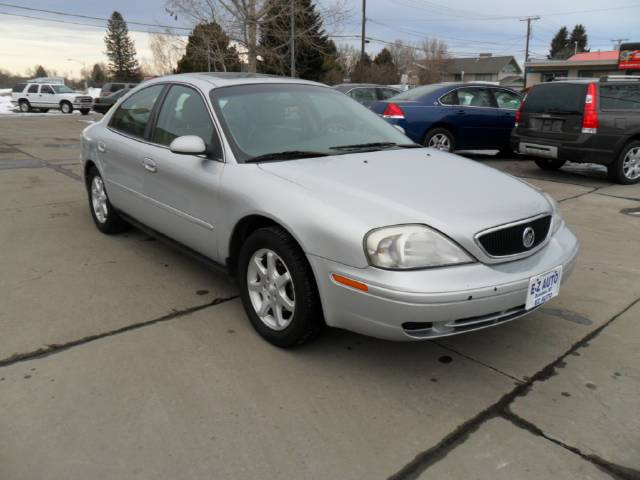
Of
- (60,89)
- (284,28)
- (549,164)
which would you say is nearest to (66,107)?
(60,89)

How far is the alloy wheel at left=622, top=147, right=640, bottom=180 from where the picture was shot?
7.92m

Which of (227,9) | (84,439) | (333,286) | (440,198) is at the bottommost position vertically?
(84,439)

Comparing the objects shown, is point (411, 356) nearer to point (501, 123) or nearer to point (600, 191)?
point (600, 191)

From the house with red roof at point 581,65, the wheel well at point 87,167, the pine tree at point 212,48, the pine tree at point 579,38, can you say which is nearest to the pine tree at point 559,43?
the pine tree at point 579,38

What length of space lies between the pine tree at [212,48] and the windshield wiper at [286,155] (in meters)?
24.5

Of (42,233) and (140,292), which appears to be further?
(42,233)

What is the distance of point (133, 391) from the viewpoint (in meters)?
2.63

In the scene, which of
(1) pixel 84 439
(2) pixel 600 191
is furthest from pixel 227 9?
(1) pixel 84 439

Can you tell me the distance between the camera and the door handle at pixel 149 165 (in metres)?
3.88

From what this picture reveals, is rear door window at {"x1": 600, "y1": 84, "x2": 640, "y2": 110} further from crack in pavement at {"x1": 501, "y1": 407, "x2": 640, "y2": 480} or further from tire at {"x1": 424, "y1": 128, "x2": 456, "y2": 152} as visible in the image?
crack in pavement at {"x1": 501, "y1": 407, "x2": 640, "y2": 480}

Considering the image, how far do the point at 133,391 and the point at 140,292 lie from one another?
1.31 m

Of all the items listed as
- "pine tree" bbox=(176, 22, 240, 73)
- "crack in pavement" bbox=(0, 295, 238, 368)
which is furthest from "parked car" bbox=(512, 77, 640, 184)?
"pine tree" bbox=(176, 22, 240, 73)

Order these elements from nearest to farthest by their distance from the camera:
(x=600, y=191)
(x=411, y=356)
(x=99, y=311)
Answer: (x=411, y=356)
(x=99, y=311)
(x=600, y=191)

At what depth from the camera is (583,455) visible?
7.33 ft
